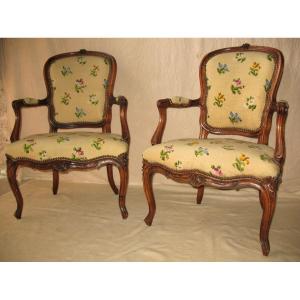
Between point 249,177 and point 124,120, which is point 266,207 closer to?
point 249,177

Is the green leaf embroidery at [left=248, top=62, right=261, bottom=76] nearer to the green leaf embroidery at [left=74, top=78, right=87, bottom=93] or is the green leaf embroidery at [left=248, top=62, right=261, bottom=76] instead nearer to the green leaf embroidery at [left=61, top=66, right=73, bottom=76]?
the green leaf embroidery at [left=74, top=78, right=87, bottom=93]

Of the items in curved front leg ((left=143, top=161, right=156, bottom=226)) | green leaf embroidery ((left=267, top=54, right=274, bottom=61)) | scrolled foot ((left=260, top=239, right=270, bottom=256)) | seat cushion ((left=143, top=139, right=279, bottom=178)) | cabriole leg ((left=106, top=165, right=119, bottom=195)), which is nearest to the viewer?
seat cushion ((left=143, top=139, right=279, bottom=178))

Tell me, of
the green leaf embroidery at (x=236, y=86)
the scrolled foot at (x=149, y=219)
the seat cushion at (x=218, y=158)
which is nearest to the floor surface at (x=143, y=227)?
the scrolled foot at (x=149, y=219)

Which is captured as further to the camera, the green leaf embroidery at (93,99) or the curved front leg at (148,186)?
the green leaf embroidery at (93,99)

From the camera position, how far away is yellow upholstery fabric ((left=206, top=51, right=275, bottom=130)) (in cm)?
175

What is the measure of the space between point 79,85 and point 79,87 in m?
0.02

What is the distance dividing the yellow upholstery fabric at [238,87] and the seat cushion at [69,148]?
693 millimetres

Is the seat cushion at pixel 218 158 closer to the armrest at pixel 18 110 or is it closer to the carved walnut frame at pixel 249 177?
the carved walnut frame at pixel 249 177

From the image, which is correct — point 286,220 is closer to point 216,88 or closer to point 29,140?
point 216,88

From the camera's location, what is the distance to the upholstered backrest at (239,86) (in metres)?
1.74

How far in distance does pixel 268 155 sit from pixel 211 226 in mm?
669

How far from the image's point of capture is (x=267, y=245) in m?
1.43

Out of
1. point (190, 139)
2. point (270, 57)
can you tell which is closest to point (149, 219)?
point (190, 139)

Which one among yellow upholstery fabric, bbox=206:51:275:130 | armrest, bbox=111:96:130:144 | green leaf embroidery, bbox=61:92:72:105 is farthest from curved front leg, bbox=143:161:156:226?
green leaf embroidery, bbox=61:92:72:105
